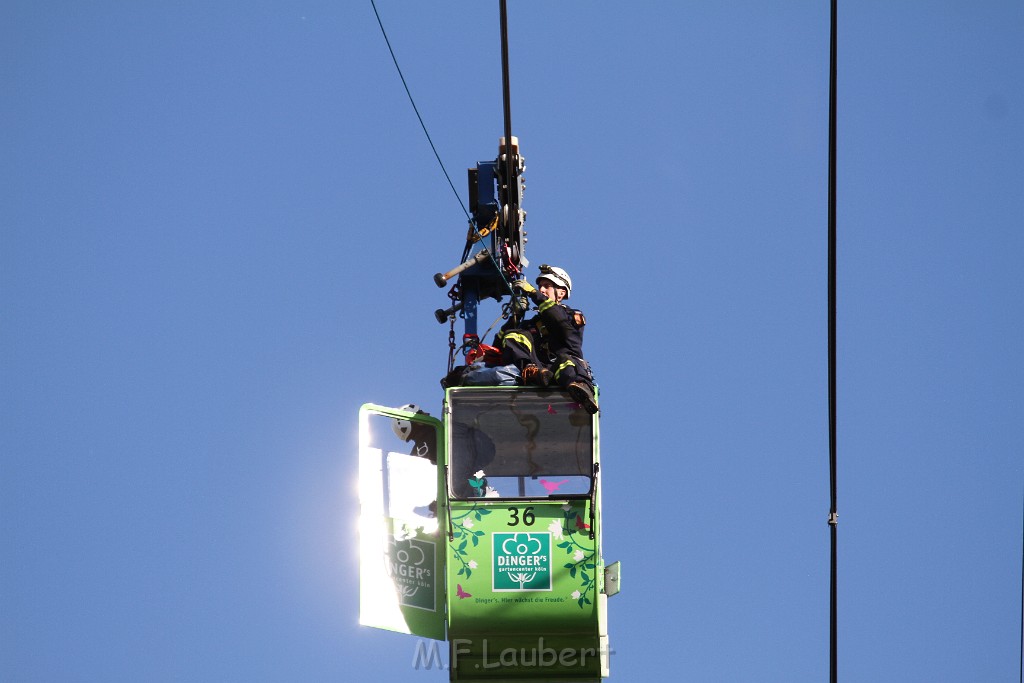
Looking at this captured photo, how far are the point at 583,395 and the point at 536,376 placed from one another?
0.49 meters

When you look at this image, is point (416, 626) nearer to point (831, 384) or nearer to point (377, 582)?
point (377, 582)

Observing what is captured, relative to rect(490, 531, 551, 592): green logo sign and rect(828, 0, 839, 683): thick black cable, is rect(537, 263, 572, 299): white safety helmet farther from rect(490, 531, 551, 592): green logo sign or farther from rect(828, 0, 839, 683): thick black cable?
rect(828, 0, 839, 683): thick black cable

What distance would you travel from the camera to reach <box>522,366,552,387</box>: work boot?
15.6 meters

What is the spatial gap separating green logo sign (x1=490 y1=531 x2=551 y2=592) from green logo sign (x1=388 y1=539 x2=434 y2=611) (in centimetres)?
71

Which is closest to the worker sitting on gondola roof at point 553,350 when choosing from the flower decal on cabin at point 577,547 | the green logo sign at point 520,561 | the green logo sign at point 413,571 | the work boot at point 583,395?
the work boot at point 583,395

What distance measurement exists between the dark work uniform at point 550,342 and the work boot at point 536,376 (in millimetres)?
76

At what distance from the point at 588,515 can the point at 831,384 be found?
3.45 meters

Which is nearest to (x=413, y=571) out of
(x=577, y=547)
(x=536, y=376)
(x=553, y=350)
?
(x=577, y=547)

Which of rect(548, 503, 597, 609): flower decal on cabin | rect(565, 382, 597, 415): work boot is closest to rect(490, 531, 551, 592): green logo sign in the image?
rect(548, 503, 597, 609): flower decal on cabin

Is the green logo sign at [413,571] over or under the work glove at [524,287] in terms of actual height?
under

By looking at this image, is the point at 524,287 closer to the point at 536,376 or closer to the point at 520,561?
the point at 536,376

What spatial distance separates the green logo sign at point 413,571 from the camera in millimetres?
15617

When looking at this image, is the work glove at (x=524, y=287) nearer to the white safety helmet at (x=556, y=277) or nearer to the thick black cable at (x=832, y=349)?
the white safety helmet at (x=556, y=277)

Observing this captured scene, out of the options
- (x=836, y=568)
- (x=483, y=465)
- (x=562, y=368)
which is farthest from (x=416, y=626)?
(x=836, y=568)
